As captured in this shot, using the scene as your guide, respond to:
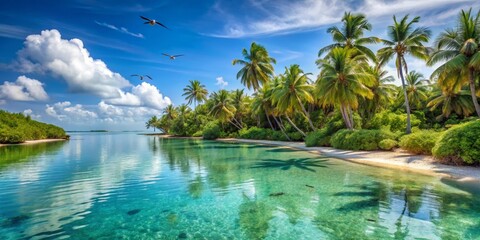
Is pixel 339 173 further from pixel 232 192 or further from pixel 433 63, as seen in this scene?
pixel 433 63

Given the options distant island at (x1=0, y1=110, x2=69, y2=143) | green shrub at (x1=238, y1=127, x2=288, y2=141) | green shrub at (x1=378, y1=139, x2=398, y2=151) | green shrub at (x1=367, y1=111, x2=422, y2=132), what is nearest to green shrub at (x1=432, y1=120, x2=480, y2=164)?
green shrub at (x1=378, y1=139, x2=398, y2=151)

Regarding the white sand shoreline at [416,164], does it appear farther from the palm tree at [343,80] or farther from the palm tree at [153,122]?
the palm tree at [153,122]

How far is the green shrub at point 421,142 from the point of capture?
1606cm

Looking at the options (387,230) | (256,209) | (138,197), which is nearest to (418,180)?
(387,230)

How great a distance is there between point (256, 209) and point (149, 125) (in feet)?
366

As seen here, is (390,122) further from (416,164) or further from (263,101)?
(263,101)

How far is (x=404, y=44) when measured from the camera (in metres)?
22.3

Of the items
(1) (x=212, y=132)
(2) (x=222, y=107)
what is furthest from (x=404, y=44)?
(1) (x=212, y=132)

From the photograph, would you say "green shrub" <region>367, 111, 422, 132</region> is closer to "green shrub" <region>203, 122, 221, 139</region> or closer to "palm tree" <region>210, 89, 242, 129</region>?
"palm tree" <region>210, 89, 242, 129</region>

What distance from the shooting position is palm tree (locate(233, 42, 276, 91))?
3944 centimetres

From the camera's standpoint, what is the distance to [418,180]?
1138 cm

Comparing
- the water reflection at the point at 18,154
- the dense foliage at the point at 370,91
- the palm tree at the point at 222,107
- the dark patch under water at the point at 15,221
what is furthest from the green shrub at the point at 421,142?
the palm tree at the point at 222,107

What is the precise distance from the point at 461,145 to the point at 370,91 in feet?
38.7

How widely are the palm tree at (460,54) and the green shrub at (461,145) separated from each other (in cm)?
658
